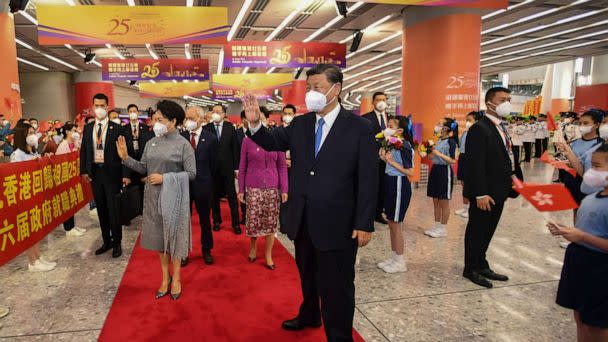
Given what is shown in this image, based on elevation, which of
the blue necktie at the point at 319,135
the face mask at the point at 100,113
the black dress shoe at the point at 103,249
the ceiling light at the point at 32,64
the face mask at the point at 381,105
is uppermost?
the ceiling light at the point at 32,64

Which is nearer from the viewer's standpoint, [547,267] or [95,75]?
[547,267]

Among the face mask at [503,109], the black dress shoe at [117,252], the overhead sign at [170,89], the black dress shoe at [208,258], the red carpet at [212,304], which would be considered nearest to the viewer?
the red carpet at [212,304]

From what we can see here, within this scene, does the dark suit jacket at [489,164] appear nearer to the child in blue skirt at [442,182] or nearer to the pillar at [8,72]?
the child in blue skirt at [442,182]

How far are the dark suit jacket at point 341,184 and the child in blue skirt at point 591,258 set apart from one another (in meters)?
0.94

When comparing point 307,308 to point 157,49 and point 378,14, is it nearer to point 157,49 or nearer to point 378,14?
point 378,14

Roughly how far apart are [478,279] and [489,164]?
1.08m

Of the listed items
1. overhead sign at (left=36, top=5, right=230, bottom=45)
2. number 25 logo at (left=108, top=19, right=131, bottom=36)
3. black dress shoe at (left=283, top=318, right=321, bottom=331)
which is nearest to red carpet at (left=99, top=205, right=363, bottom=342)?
black dress shoe at (left=283, top=318, right=321, bottom=331)

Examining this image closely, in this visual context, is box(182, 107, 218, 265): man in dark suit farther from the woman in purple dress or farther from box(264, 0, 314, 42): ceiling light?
box(264, 0, 314, 42): ceiling light

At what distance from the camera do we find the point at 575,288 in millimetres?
2051

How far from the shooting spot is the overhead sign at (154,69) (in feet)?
41.4

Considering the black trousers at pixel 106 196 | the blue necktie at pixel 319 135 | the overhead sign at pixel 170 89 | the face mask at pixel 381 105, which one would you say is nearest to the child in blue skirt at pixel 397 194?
the face mask at pixel 381 105

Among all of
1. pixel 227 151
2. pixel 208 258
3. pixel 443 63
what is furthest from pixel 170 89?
pixel 208 258

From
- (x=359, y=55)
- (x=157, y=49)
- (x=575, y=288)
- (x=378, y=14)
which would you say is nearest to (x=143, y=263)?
(x=575, y=288)

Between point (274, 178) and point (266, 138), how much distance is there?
69.1 inches
